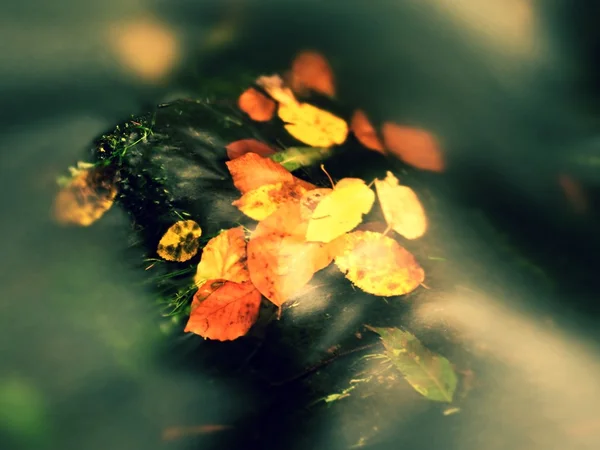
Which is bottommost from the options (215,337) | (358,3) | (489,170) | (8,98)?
(215,337)

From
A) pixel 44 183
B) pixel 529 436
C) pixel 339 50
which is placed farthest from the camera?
pixel 339 50

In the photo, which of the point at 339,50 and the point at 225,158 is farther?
the point at 339,50

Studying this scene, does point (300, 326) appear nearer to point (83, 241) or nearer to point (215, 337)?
point (215, 337)

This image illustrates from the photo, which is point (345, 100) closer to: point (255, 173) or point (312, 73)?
point (312, 73)

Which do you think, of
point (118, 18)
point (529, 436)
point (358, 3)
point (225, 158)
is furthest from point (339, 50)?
point (529, 436)

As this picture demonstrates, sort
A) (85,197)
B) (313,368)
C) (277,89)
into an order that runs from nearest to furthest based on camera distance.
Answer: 1. (313,368)
2. (85,197)
3. (277,89)

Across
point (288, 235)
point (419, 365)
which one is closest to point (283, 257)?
point (288, 235)

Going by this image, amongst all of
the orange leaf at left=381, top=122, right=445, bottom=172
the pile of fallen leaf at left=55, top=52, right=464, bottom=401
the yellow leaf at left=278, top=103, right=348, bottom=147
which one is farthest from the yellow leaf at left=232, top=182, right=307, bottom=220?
A: the orange leaf at left=381, top=122, right=445, bottom=172
